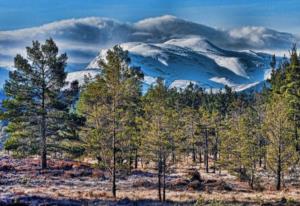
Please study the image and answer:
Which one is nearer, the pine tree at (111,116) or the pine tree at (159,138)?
the pine tree at (159,138)

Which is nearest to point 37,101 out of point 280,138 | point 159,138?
point 159,138

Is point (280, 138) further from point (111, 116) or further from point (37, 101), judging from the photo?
point (37, 101)

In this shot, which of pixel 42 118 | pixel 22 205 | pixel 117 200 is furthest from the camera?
pixel 42 118

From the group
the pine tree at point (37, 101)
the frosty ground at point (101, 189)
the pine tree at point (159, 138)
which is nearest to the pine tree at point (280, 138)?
the frosty ground at point (101, 189)

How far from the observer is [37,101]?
177 feet

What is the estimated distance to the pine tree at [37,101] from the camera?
170 feet

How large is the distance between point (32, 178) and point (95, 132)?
12.8 metres

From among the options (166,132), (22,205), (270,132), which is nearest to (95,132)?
(166,132)

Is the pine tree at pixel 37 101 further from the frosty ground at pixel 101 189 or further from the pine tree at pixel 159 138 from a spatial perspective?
the pine tree at pixel 159 138

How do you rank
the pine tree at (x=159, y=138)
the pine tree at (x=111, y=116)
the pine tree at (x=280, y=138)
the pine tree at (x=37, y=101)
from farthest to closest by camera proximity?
1. the pine tree at (x=37, y=101)
2. the pine tree at (x=280, y=138)
3. the pine tree at (x=111, y=116)
4. the pine tree at (x=159, y=138)

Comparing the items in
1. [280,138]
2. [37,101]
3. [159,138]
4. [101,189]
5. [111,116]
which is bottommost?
[101,189]

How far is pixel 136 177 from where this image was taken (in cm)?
5369

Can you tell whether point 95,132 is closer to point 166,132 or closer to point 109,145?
point 109,145

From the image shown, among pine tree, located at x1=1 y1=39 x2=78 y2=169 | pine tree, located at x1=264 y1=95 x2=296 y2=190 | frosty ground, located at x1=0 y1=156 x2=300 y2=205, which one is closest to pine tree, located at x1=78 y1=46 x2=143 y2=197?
frosty ground, located at x1=0 y1=156 x2=300 y2=205
